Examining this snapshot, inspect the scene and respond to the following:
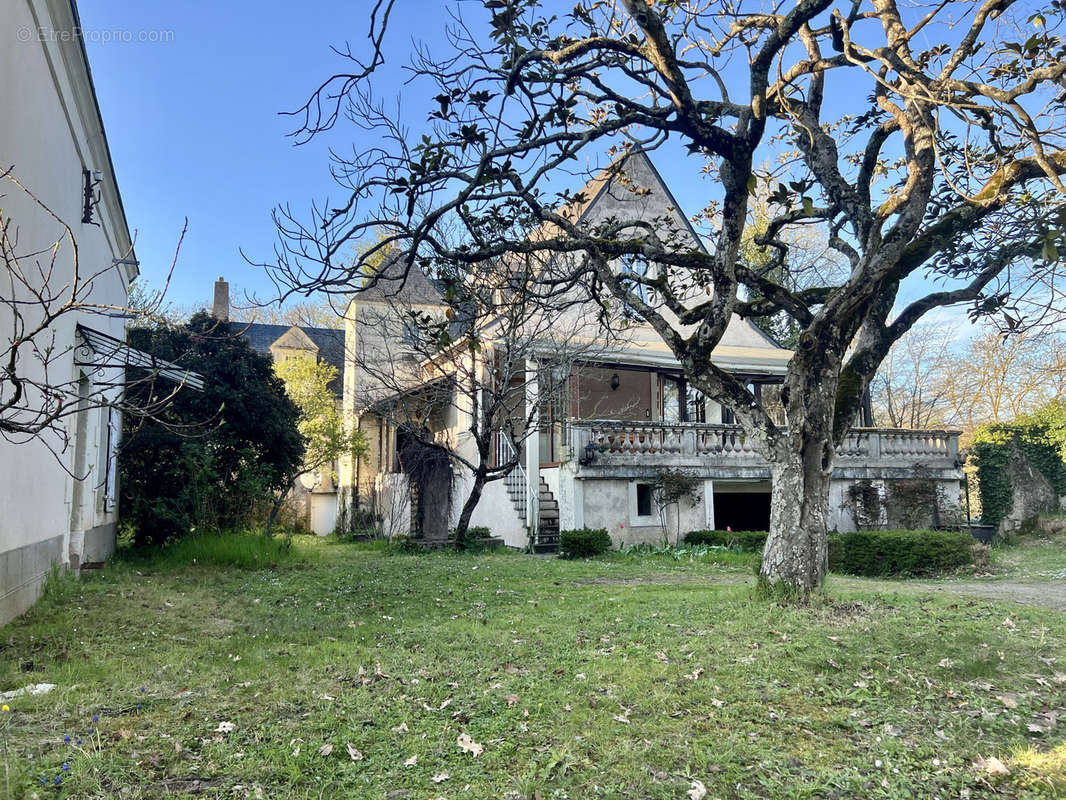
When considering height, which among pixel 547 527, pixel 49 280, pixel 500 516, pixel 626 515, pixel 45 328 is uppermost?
pixel 49 280

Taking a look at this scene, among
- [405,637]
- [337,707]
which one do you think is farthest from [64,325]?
[337,707]

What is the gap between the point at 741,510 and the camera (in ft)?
69.8

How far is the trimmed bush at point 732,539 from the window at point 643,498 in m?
1.19

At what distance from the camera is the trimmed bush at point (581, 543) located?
15.5 metres

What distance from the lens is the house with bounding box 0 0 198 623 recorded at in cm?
624

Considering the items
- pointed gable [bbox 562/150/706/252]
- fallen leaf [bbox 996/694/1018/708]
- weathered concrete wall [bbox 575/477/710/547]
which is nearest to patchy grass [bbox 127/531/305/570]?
weathered concrete wall [bbox 575/477/710/547]

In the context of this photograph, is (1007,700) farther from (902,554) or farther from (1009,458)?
(1009,458)

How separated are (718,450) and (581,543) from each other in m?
5.13

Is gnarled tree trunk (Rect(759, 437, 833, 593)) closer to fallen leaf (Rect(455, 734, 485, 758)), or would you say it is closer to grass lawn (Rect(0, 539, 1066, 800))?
grass lawn (Rect(0, 539, 1066, 800))

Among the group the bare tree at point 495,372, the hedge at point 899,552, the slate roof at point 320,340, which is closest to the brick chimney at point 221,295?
the slate roof at point 320,340

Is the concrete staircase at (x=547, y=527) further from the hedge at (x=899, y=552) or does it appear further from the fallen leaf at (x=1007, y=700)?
the fallen leaf at (x=1007, y=700)

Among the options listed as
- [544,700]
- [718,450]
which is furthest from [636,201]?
[544,700]

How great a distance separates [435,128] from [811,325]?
192 inches

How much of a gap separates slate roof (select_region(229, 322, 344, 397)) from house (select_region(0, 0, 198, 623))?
17.3 meters
